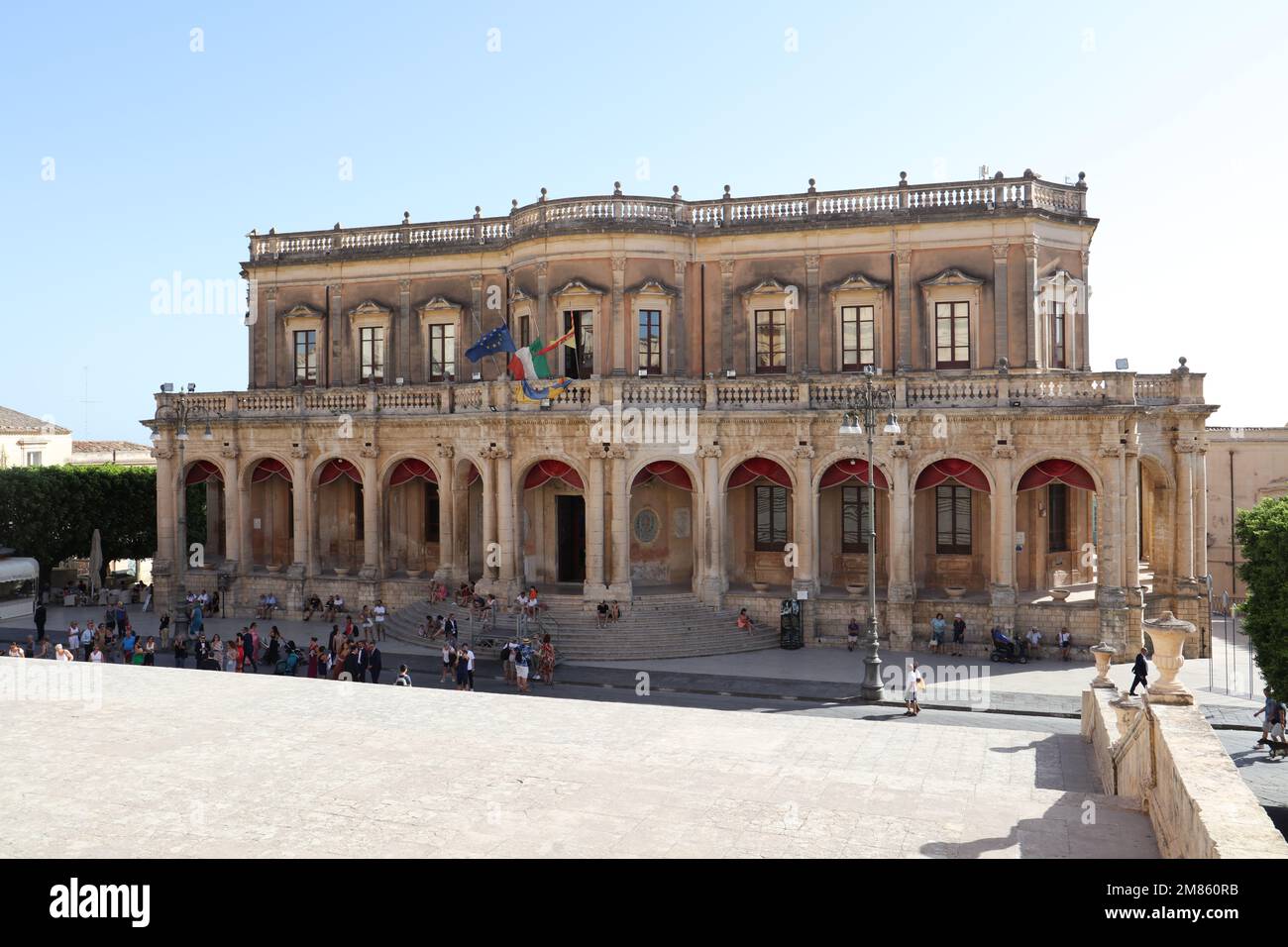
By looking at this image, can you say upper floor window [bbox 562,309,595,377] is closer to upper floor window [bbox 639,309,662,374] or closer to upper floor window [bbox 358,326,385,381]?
upper floor window [bbox 639,309,662,374]

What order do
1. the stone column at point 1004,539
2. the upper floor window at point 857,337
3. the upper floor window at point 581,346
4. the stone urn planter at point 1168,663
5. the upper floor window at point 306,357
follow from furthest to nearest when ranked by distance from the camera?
the upper floor window at point 306,357 → the upper floor window at point 581,346 → the upper floor window at point 857,337 → the stone column at point 1004,539 → the stone urn planter at point 1168,663

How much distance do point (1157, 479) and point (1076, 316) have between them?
649cm

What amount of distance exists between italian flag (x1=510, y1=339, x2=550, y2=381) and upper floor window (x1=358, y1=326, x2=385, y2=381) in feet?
29.6

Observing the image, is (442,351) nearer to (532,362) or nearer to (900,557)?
(532,362)

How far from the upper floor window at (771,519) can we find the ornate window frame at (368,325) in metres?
16.2

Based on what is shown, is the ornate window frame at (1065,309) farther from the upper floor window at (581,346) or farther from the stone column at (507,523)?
the stone column at (507,523)

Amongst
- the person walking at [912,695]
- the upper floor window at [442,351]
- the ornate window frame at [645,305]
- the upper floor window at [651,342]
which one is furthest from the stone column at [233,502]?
the person walking at [912,695]

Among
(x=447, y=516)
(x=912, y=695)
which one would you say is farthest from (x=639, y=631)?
(x=912, y=695)

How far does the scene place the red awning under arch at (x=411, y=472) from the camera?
39625 mm

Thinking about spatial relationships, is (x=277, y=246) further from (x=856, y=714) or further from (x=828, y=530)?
(x=856, y=714)

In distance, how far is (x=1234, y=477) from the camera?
49062 mm
